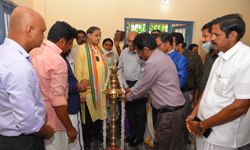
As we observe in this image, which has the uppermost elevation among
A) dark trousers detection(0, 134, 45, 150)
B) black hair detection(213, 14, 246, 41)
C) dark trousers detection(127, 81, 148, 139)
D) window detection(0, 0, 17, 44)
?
window detection(0, 0, 17, 44)

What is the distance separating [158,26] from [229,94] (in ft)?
13.7

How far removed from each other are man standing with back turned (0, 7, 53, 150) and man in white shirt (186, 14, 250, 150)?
1.25 meters

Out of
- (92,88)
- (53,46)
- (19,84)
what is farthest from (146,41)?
(19,84)

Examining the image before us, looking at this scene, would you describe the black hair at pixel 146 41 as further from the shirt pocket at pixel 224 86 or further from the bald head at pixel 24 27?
the bald head at pixel 24 27

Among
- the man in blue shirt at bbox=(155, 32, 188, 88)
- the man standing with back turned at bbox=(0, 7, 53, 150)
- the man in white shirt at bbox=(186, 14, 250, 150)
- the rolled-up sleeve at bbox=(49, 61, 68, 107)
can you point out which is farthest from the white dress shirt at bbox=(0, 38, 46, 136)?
the man in blue shirt at bbox=(155, 32, 188, 88)

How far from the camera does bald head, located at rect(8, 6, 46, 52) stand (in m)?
0.94

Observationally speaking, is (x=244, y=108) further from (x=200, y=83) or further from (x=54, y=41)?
(x=54, y=41)

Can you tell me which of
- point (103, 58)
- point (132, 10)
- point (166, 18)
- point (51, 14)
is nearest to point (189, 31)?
point (166, 18)

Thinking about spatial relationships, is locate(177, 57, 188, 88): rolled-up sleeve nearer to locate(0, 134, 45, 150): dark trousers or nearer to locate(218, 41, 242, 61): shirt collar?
locate(218, 41, 242, 61): shirt collar

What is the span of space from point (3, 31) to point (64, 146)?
2.07m

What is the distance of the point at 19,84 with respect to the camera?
843 mm

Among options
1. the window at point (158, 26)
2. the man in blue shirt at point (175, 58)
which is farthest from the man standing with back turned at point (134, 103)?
the window at point (158, 26)

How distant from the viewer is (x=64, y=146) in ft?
5.14

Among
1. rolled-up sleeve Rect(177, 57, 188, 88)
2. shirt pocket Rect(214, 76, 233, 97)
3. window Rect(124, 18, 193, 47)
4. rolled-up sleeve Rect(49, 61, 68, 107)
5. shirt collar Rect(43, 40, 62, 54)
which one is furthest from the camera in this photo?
window Rect(124, 18, 193, 47)
